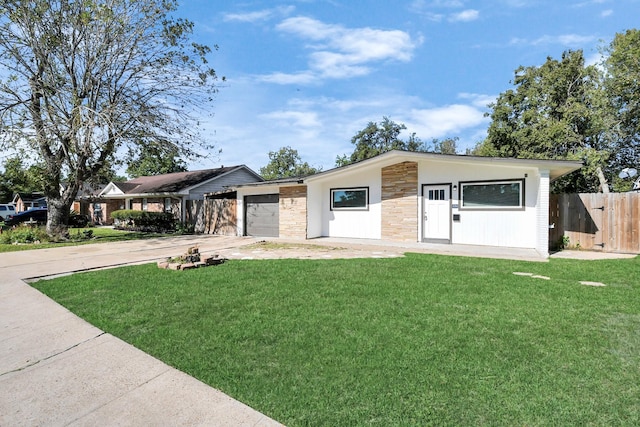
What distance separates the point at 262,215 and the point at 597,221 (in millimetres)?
12762

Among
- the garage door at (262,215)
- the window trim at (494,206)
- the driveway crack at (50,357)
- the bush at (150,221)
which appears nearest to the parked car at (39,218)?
the bush at (150,221)

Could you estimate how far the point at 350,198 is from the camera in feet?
46.8

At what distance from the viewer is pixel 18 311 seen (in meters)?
4.94

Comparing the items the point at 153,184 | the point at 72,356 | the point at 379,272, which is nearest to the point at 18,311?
the point at 72,356

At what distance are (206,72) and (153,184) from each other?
1124cm

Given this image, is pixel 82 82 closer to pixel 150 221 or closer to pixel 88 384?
pixel 150 221

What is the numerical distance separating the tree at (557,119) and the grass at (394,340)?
1465cm

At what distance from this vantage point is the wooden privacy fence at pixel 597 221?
9.89m

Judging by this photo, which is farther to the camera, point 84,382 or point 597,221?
point 597,221

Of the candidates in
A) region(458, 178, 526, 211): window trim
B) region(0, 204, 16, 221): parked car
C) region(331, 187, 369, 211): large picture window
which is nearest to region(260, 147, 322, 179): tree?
region(0, 204, 16, 221): parked car

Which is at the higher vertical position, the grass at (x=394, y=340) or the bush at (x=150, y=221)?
the bush at (x=150, y=221)

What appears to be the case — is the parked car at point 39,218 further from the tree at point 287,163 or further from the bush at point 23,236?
the tree at point 287,163

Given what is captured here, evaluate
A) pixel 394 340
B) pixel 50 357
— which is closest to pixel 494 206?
pixel 394 340

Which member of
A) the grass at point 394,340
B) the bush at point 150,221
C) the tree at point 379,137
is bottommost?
the grass at point 394,340
